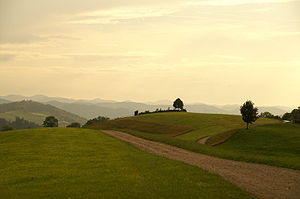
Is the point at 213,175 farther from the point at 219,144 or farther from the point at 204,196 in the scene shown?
the point at 219,144

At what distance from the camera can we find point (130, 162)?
33969 mm

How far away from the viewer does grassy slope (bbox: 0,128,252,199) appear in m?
21.5

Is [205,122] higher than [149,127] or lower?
higher

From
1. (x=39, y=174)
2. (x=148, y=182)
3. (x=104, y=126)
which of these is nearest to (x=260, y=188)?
(x=148, y=182)

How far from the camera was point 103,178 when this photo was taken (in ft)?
85.9

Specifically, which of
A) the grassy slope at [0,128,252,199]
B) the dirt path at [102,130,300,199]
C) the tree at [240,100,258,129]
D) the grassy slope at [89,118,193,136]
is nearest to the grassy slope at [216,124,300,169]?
the tree at [240,100,258,129]

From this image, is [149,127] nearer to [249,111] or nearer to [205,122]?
[205,122]

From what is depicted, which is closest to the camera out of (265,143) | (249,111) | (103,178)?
(103,178)

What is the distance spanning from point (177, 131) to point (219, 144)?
33.7 m

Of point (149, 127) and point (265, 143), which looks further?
point (149, 127)

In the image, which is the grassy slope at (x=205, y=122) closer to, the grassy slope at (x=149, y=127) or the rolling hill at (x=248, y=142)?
the rolling hill at (x=248, y=142)

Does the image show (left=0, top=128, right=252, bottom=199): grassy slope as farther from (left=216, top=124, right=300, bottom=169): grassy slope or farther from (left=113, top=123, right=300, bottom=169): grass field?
(left=216, top=124, right=300, bottom=169): grassy slope

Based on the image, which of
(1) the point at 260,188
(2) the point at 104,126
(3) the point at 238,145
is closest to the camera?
(1) the point at 260,188

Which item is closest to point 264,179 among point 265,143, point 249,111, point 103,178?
point 103,178
